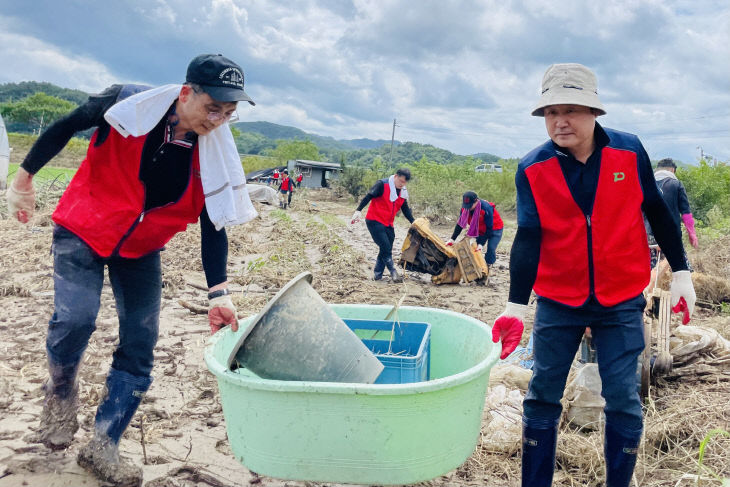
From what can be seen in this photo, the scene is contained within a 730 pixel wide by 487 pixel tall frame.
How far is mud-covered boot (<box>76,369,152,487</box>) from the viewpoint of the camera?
7.34 ft

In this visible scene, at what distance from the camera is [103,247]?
2.08 metres

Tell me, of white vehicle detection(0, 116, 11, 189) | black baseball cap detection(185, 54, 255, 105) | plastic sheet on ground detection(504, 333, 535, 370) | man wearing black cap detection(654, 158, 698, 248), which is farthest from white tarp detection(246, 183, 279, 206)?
black baseball cap detection(185, 54, 255, 105)

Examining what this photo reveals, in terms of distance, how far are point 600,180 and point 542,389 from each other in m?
0.79

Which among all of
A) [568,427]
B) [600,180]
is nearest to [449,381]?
[600,180]

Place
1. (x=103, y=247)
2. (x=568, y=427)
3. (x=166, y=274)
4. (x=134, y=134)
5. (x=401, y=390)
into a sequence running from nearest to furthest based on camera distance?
(x=401, y=390), (x=134, y=134), (x=103, y=247), (x=568, y=427), (x=166, y=274)

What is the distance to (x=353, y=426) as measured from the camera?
1710 millimetres

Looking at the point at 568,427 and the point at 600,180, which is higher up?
the point at 600,180

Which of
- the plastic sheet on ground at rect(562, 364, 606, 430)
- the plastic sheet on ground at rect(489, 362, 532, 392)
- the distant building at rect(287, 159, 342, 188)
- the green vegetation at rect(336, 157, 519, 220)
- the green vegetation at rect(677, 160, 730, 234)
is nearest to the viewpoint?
the plastic sheet on ground at rect(562, 364, 606, 430)

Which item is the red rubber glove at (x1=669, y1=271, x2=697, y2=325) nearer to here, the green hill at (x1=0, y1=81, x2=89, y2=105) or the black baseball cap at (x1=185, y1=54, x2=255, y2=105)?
the black baseball cap at (x1=185, y1=54, x2=255, y2=105)

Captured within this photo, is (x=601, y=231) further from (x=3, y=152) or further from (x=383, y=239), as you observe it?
(x=3, y=152)

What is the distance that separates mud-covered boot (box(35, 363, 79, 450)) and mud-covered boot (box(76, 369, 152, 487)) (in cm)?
10

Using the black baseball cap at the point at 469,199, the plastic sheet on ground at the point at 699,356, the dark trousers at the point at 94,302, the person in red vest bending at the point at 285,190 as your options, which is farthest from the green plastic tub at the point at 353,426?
the person in red vest bending at the point at 285,190

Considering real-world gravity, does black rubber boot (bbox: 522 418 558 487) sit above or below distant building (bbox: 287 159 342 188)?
below

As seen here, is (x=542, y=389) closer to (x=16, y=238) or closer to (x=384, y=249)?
(x=384, y=249)
